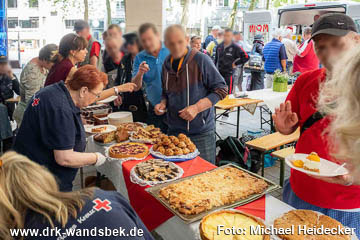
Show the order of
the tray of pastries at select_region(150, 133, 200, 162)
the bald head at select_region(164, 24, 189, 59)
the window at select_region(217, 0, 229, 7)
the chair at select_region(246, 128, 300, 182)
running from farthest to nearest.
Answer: the window at select_region(217, 0, 229, 7), the chair at select_region(246, 128, 300, 182), the bald head at select_region(164, 24, 189, 59), the tray of pastries at select_region(150, 133, 200, 162)

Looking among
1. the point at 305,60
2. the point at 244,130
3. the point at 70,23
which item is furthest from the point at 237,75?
the point at 70,23

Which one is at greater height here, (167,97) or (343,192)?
(167,97)

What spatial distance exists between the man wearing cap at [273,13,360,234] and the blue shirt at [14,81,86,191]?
1.26 m

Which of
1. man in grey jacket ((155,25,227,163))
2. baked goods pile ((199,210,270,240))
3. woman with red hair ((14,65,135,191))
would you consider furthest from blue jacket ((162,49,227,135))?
baked goods pile ((199,210,270,240))

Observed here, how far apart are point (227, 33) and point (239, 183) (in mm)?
5654

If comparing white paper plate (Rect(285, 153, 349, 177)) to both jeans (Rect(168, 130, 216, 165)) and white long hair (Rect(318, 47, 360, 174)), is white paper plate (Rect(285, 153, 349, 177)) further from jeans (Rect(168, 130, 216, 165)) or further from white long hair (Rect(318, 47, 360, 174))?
jeans (Rect(168, 130, 216, 165))

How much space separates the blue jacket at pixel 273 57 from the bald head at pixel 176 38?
495 centimetres

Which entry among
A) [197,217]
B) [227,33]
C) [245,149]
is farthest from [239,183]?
[227,33]

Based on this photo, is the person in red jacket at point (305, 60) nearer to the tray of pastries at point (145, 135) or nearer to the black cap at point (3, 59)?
the tray of pastries at point (145, 135)

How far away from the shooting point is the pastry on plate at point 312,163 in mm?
1378

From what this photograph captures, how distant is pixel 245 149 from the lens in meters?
3.48

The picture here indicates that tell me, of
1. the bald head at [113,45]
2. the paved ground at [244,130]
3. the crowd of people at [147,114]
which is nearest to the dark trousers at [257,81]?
the paved ground at [244,130]

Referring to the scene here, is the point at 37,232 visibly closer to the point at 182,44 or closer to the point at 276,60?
the point at 182,44

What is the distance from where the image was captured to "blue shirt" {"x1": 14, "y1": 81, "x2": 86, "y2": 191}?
1.77 metres
